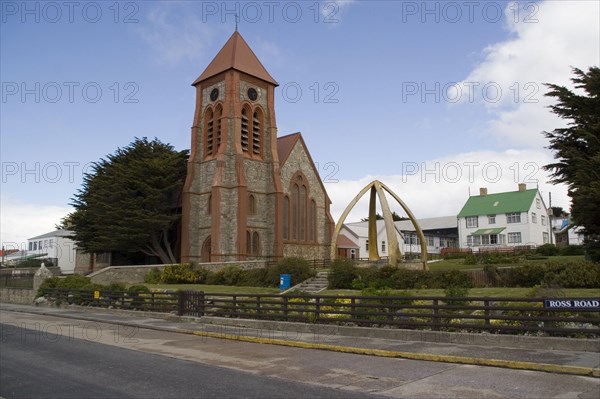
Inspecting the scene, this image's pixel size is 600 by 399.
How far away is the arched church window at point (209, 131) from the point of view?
5112 centimetres

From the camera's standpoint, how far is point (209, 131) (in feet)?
170

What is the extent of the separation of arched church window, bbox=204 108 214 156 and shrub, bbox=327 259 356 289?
2453 centimetres

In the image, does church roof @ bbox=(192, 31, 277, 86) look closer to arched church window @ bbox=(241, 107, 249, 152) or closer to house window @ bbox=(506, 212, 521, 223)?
arched church window @ bbox=(241, 107, 249, 152)

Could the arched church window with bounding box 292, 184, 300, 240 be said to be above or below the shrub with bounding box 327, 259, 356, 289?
above

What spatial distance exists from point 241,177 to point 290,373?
38018mm

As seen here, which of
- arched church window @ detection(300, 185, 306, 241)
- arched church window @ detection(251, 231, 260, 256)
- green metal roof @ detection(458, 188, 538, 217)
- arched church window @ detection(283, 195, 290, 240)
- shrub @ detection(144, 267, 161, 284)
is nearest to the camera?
shrub @ detection(144, 267, 161, 284)

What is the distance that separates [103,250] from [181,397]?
150ft

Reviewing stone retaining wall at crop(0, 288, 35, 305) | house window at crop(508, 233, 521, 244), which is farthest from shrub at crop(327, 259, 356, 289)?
house window at crop(508, 233, 521, 244)


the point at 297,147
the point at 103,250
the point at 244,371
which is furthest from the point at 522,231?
the point at 244,371

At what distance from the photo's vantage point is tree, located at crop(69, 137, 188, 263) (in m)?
47.7

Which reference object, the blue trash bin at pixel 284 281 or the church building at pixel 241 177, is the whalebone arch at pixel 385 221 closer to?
the blue trash bin at pixel 284 281

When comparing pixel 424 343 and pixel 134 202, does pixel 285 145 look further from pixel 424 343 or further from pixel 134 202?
pixel 424 343

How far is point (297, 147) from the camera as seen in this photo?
185ft

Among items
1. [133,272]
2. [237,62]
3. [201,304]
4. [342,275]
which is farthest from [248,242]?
[201,304]
